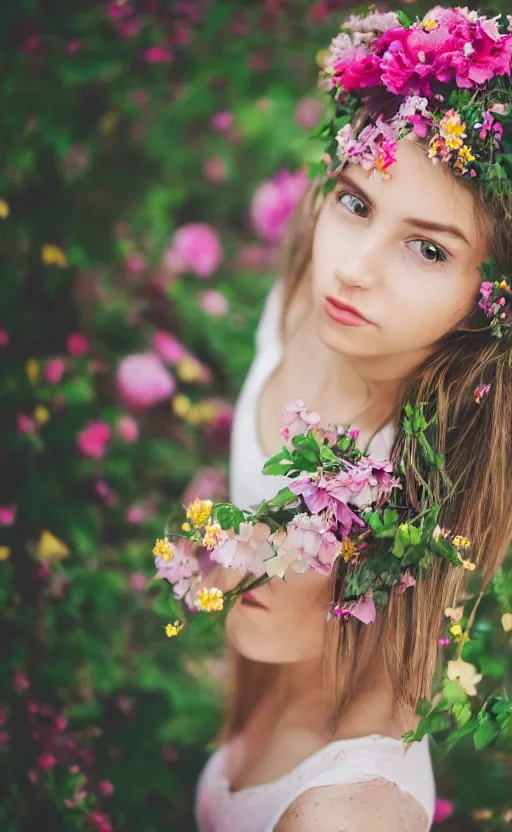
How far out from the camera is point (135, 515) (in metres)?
1.22

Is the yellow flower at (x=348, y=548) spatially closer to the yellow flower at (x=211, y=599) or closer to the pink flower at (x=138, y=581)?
the yellow flower at (x=211, y=599)

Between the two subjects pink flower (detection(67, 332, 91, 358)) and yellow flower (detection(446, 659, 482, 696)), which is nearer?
yellow flower (detection(446, 659, 482, 696))

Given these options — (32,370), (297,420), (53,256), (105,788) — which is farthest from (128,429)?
(105,788)

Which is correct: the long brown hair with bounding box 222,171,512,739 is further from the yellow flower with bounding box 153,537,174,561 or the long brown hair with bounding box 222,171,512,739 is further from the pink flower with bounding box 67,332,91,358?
the pink flower with bounding box 67,332,91,358

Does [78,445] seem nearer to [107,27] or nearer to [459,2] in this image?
[107,27]

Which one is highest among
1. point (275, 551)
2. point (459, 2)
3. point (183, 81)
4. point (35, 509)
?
point (459, 2)

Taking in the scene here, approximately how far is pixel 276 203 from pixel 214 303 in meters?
0.16

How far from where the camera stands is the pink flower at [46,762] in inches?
45.4

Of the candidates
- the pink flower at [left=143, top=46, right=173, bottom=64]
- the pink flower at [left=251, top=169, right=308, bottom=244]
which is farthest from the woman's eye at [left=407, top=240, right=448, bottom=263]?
the pink flower at [left=143, top=46, right=173, bottom=64]

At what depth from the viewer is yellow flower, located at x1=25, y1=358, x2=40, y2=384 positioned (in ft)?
3.98

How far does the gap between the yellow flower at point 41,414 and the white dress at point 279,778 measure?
271 mm

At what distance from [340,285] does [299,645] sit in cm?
41

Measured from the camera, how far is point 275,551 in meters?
0.91

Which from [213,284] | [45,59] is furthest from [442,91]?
[45,59]
